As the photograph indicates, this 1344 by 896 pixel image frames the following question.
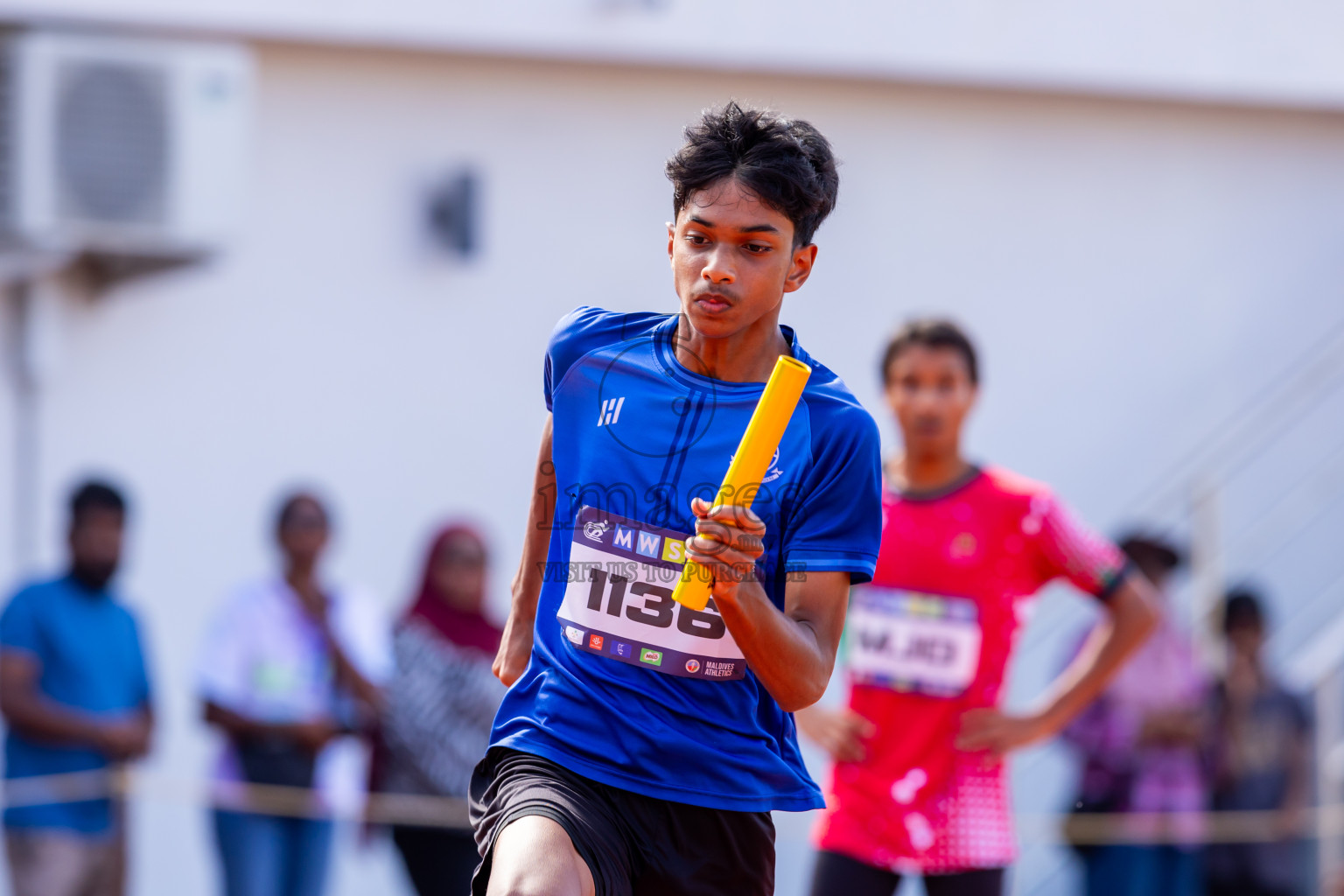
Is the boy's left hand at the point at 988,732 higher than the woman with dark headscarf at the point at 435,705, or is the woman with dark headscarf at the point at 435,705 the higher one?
the boy's left hand at the point at 988,732

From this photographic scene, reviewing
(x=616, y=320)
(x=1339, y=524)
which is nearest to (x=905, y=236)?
(x=1339, y=524)

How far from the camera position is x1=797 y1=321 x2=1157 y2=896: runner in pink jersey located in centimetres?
476

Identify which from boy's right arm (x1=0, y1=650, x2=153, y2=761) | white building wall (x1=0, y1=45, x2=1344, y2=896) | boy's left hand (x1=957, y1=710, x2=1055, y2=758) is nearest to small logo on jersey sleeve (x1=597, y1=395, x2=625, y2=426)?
boy's left hand (x1=957, y1=710, x2=1055, y2=758)

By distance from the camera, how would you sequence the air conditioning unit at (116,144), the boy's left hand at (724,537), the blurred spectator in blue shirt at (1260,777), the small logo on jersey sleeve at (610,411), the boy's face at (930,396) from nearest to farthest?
1. the boy's left hand at (724,537)
2. the small logo on jersey sleeve at (610,411)
3. the boy's face at (930,396)
4. the air conditioning unit at (116,144)
5. the blurred spectator in blue shirt at (1260,777)

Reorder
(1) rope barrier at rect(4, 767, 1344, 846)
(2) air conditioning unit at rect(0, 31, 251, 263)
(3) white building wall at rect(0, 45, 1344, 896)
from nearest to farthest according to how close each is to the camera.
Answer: (1) rope barrier at rect(4, 767, 1344, 846) < (2) air conditioning unit at rect(0, 31, 251, 263) < (3) white building wall at rect(0, 45, 1344, 896)

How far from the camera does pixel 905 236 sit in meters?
8.99

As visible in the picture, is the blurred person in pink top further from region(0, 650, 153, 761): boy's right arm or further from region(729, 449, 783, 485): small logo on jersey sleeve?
region(729, 449, 783, 485): small logo on jersey sleeve

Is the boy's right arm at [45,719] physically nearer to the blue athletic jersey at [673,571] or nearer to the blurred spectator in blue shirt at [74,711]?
the blurred spectator in blue shirt at [74,711]

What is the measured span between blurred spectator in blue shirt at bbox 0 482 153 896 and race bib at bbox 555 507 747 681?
379 cm

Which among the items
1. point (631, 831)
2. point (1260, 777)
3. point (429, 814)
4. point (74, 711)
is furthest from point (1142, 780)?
point (631, 831)

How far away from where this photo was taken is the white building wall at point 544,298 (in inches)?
309

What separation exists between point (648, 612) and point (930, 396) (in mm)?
2100

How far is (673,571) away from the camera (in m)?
3.11

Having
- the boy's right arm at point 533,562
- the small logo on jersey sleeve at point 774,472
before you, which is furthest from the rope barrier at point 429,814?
the small logo on jersey sleeve at point 774,472
